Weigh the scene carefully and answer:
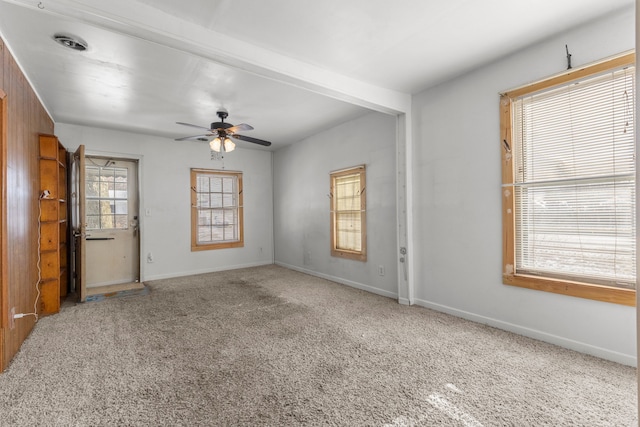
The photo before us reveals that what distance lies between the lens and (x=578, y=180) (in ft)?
8.01

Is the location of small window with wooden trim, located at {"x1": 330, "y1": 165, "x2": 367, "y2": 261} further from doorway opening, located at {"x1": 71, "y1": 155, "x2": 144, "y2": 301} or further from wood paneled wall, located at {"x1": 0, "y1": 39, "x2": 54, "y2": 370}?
wood paneled wall, located at {"x1": 0, "y1": 39, "x2": 54, "y2": 370}

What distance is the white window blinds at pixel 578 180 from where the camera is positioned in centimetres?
224

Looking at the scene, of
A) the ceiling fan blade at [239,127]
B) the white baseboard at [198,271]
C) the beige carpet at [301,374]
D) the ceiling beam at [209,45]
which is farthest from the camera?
the white baseboard at [198,271]

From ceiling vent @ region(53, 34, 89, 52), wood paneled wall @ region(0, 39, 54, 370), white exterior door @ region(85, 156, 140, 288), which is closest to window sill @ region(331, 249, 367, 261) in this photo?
white exterior door @ region(85, 156, 140, 288)

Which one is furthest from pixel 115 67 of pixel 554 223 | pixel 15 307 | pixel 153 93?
pixel 554 223

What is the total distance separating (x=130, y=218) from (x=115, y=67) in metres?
3.07

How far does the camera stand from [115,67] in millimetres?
2932

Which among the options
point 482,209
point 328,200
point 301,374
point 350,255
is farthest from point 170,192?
point 482,209

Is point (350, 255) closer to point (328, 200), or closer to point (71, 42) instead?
point (328, 200)

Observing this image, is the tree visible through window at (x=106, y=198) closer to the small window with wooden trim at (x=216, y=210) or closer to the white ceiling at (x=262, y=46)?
the small window with wooden trim at (x=216, y=210)

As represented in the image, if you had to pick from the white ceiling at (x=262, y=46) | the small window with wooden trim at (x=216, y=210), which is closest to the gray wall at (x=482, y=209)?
the white ceiling at (x=262, y=46)

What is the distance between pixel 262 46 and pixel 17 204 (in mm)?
2508

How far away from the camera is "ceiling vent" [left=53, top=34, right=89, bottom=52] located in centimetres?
243

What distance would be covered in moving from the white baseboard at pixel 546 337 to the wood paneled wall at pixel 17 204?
400cm
